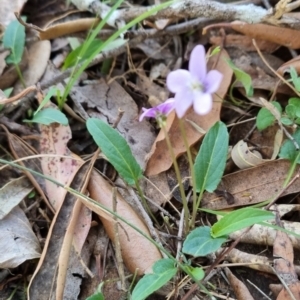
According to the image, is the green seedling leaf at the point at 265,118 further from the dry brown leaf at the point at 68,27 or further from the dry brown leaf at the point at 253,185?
the dry brown leaf at the point at 68,27

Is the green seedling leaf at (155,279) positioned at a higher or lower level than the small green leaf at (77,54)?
lower

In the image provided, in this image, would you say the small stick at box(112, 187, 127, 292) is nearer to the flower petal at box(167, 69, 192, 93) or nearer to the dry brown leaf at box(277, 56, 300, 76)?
the flower petal at box(167, 69, 192, 93)

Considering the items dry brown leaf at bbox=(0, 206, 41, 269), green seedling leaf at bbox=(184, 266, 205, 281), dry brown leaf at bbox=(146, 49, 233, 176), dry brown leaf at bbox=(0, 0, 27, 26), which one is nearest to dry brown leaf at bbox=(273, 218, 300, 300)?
green seedling leaf at bbox=(184, 266, 205, 281)

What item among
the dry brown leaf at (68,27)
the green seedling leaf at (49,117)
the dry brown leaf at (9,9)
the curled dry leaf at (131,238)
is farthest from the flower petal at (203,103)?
the dry brown leaf at (9,9)

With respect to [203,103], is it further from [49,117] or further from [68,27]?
[68,27]

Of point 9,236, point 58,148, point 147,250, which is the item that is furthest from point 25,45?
point 147,250
